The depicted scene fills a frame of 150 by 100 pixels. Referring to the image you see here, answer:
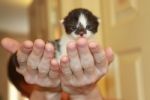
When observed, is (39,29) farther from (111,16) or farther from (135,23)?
(135,23)

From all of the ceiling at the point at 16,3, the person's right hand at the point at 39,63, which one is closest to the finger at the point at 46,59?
the person's right hand at the point at 39,63

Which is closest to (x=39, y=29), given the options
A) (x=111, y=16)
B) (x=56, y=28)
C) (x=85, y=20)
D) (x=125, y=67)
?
(x=56, y=28)

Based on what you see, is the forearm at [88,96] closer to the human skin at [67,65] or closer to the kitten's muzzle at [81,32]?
the human skin at [67,65]

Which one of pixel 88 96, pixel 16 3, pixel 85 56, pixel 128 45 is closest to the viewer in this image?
pixel 85 56

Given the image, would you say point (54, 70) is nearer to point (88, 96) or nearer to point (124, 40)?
point (88, 96)

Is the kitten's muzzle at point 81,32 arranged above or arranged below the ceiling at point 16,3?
below

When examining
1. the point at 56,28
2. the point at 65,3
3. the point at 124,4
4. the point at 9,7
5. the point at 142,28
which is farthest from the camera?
the point at 9,7

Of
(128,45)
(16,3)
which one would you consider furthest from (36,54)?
(16,3)
